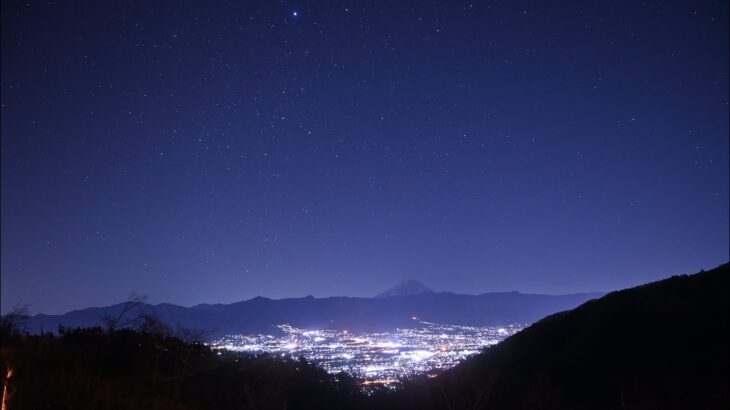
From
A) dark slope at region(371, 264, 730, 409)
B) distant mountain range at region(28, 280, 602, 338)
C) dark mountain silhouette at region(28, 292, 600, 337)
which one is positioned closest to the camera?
dark slope at region(371, 264, 730, 409)

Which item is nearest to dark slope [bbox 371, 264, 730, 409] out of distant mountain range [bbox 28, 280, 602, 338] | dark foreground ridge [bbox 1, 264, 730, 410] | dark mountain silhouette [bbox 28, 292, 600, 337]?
dark foreground ridge [bbox 1, 264, 730, 410]

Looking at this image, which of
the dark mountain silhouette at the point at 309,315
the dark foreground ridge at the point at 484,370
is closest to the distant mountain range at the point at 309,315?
the dark mountain silhouette at the point at 309,315

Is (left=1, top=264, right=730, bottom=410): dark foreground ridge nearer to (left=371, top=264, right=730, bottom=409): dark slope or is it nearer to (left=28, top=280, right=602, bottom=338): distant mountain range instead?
(left=371, top=264, right=730, bottom=409): dark slope

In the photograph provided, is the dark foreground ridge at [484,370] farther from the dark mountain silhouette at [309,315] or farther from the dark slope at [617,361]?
the dark mountain silhouette at [309,315]

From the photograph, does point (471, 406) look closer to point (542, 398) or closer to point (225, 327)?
point (542, 398)

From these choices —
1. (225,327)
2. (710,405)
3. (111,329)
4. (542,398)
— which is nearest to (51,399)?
(111,329)

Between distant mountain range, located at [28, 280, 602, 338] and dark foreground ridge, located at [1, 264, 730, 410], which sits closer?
dark foreground ridge, located at [1, 264, 730, 410]

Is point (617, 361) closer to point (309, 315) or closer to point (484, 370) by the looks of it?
point (484, 370)
